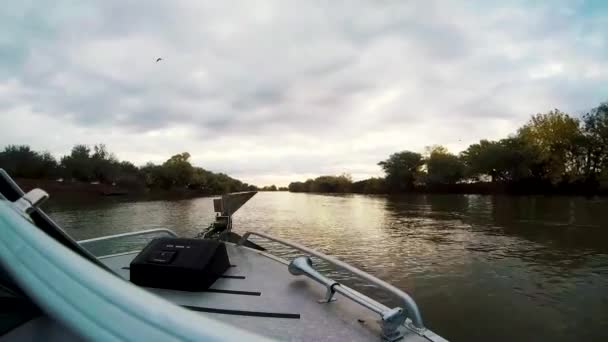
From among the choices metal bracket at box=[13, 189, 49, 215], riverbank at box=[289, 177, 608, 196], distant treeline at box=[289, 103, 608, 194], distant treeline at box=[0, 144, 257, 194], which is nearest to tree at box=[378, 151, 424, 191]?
riverbank at box=[289, 177, 608, 196]

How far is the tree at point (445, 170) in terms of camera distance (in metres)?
60.7

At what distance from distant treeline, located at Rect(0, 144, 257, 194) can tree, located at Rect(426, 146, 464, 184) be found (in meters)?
37.8

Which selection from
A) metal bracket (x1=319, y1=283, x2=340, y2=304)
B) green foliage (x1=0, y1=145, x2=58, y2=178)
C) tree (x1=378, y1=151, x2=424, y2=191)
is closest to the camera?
metal bracket (x1=319, y1=283, x2=340, y2=304)

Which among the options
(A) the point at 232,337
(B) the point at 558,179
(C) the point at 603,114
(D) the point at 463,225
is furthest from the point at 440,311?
(C) the point at 603,114

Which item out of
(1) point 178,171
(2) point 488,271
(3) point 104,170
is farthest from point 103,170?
(2) point 488,271

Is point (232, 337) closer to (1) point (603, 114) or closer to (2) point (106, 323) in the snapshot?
(2) point (106, 323)

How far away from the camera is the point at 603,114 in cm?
4428

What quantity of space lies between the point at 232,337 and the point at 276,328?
183cm

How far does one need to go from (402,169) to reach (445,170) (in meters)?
11.2

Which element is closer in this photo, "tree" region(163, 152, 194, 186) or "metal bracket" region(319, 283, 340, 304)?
"metal bracket" region(319, 283, 340, 304)

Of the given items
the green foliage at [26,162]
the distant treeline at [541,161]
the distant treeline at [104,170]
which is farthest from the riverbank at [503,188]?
the green foliage at [26,162]

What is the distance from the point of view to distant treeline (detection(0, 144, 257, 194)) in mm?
34884

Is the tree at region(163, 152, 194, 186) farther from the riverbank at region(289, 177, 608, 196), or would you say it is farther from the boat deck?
the boat deck

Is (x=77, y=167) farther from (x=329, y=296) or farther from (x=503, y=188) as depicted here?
(x=503, y=188)
